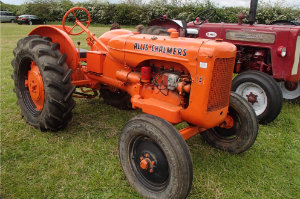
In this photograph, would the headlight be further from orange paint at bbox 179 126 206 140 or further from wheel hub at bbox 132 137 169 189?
wheel hub at bbox 132 137 169 189

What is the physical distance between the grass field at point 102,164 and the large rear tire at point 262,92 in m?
0.27

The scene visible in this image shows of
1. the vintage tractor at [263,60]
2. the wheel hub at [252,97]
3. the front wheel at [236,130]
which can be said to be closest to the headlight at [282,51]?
the vintage tractor at [263,60]

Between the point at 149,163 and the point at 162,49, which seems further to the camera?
the point at 162,49

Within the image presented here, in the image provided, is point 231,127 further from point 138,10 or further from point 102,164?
point 138,10

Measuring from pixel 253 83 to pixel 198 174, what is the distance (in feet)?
6.92

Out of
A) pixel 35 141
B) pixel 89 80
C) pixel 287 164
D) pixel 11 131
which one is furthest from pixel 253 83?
pixel 11 131

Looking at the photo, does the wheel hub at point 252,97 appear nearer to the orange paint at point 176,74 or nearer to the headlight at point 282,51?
the headlight at point 282,51

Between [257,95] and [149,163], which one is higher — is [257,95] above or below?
above

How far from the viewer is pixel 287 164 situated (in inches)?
116

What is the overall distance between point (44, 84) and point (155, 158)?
1.69 m

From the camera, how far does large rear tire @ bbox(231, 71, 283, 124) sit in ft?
12.6

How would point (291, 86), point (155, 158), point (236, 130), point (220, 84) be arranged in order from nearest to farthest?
point (155, 158), point (220, 84), point (236, 130), point (291, 86)

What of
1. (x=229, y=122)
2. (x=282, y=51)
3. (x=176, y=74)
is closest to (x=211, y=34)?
(x=282, y=51)

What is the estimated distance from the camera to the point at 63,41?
11.1 feet
